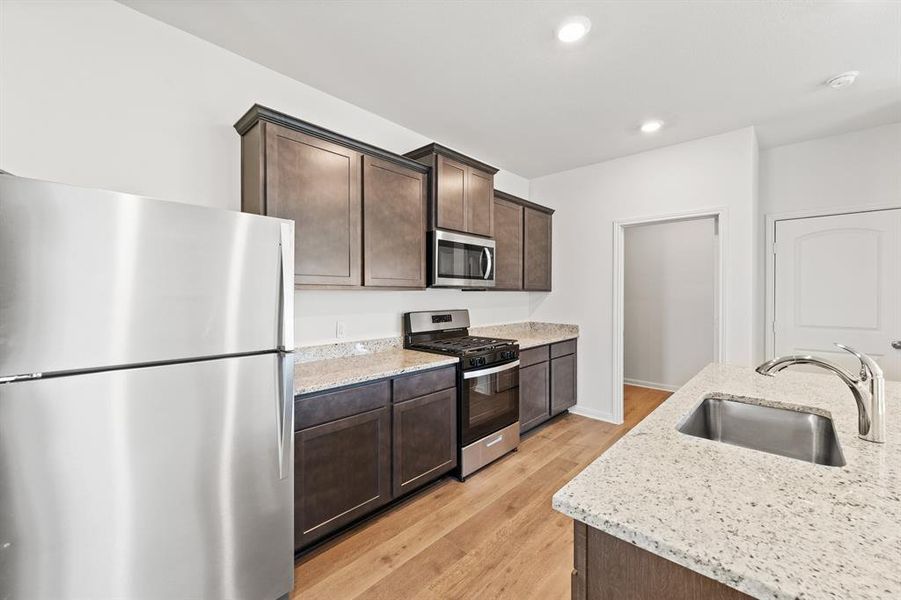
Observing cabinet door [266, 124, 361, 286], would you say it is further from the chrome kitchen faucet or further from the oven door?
the chrome kitchen faucet

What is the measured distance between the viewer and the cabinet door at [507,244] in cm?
362

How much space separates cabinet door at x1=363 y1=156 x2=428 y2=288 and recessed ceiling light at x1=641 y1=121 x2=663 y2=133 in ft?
6.21

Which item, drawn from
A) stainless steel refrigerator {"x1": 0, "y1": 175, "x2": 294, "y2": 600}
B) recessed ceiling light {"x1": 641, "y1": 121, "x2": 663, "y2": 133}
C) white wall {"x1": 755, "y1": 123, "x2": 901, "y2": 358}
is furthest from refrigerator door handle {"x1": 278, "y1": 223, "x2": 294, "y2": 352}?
white wall {"x1": 755, "y1": 123, "x2": 901, "y2": 358}

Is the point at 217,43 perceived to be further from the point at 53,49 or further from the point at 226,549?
the point at 226,549

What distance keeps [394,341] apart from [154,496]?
184 cm

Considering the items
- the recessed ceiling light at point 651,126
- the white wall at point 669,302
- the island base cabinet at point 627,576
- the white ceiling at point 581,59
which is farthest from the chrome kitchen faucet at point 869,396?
the white wall at point 669,302

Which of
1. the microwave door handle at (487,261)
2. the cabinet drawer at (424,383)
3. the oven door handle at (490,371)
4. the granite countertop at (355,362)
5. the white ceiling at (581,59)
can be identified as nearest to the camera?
the white ceiling at (581,59)

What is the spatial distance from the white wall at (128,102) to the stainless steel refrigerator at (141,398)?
34.0 inches

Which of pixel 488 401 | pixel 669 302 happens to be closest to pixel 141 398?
pixel 488 401

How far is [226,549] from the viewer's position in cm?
146

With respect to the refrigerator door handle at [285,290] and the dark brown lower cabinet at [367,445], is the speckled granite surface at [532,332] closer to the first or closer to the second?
the dark brown lower cabinet at [367,445]

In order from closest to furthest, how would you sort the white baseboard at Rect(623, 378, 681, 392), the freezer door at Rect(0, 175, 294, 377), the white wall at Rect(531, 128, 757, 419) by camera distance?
the freezer door at Rect(0, 175, 294, 377) → the white wall at Rect(531, 128, 757, 419) → the white baseboard at Rect(623, 378, 681, 392)

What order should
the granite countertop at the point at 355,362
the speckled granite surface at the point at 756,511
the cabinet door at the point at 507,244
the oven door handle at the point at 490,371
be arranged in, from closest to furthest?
1. the speckled granite surface at the point at 756,511
2. the granite countertop at the point at 355,362
3. the oven door handle at the point at 490,371
4. the cabinet door at the point at 507,244

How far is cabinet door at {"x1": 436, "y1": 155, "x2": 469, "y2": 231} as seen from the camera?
2.85 meters
